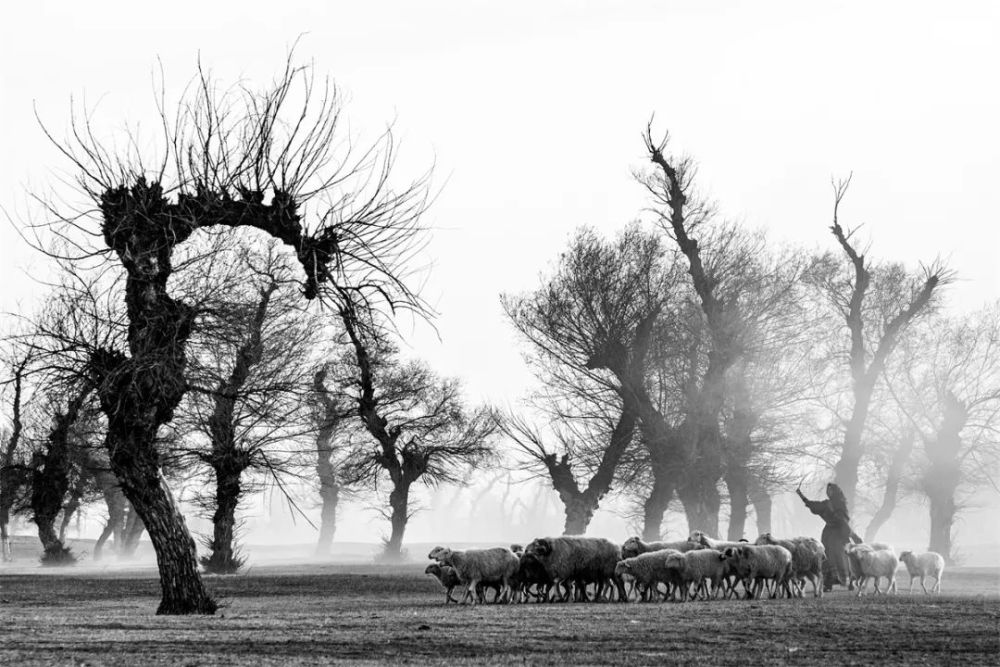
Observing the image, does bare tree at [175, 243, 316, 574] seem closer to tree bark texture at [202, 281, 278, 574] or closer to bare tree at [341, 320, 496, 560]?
tree bark texture at [202, 281, 278, 574]

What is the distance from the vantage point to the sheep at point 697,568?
23.2m

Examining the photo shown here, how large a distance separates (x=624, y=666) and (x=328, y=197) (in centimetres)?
976

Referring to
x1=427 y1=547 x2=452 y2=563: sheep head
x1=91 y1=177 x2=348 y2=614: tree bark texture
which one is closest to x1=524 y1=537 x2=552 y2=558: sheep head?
x1=427 y1=547 x2=452 y2=563: sheep head

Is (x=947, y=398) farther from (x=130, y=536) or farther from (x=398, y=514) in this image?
(x=130, y=536)

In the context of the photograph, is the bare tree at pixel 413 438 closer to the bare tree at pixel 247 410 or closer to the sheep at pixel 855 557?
the bare tree at pixel 247 410

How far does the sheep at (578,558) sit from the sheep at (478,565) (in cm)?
61

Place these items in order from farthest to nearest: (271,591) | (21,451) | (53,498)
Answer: (21,451), (53,498), (271,591)

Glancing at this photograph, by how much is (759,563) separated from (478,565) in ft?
19.6

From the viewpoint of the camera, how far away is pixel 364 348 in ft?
61.5

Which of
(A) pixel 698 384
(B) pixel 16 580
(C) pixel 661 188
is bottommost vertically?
(B) pixel 16 580

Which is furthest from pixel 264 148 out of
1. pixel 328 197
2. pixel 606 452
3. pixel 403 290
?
pixel 606 452

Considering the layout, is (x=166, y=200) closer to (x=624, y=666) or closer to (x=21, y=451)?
(x=624, y=666)

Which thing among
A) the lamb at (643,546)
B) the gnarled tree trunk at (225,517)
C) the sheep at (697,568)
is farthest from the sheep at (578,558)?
the gnarled tree trunk at (225,517)

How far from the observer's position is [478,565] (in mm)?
23766
